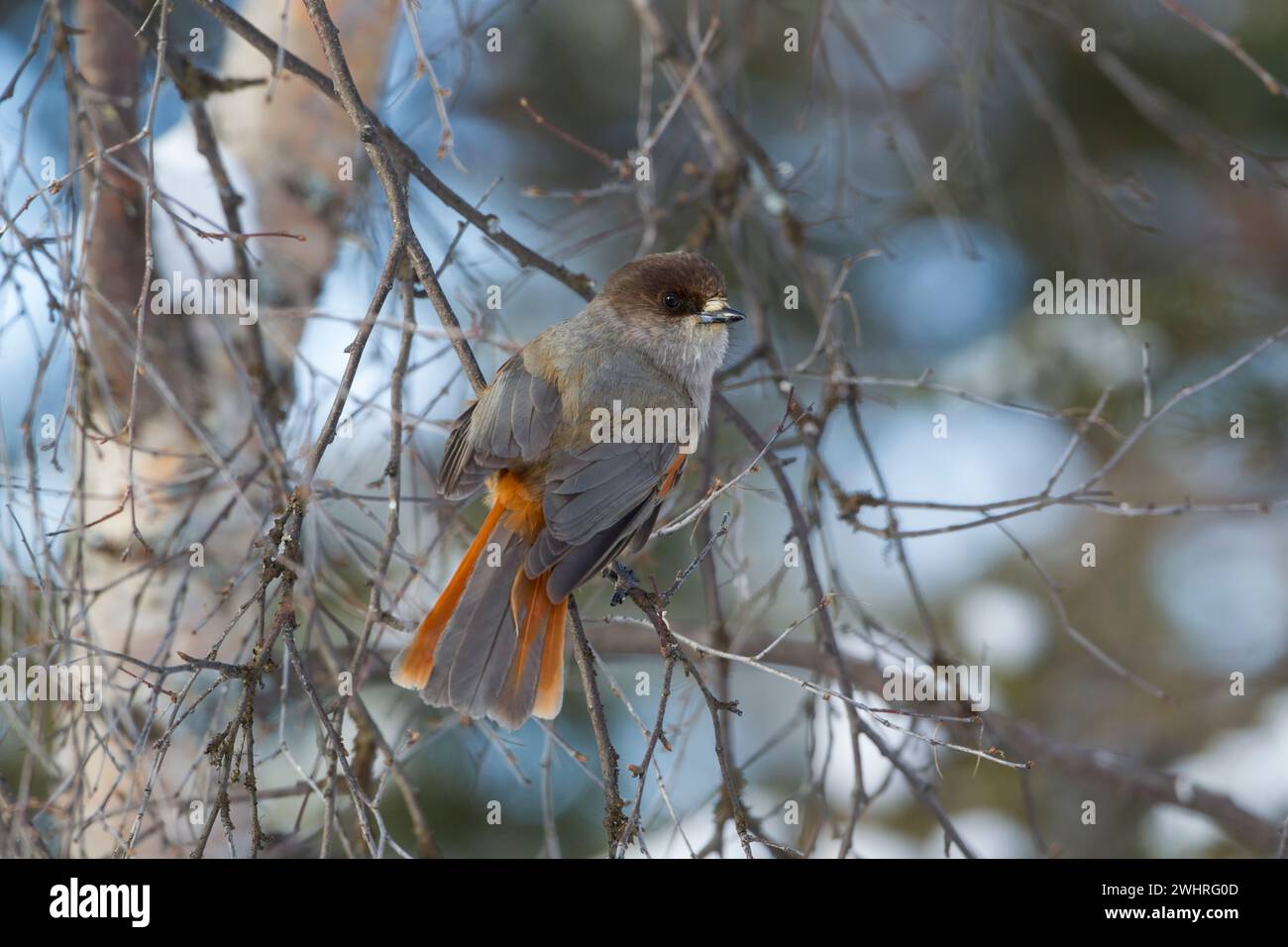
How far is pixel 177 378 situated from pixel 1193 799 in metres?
3.95

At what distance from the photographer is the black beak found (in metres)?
3.52

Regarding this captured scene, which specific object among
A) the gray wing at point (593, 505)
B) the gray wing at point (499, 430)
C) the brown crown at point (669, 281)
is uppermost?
the brown crown at point (669, 281)

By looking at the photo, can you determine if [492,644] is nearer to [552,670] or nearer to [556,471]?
[552,670]

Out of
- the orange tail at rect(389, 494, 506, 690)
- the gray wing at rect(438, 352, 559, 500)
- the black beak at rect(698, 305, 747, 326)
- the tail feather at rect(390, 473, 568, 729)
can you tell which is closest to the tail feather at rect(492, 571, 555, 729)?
the tail feather at rect(390, 473, 568, 729)

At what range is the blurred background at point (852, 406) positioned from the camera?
3.28 meters

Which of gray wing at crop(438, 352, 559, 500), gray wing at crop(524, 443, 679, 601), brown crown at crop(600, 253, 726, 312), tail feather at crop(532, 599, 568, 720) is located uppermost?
brown crown at crop(600, 253, 726, 312)

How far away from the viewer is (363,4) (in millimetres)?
4617

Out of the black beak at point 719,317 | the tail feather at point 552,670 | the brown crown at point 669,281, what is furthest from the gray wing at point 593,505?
the brown crown at point 669,281

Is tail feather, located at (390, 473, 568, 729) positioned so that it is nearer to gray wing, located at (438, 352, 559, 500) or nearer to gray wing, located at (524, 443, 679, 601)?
gray wing, located at (524, 443, 679, 601)

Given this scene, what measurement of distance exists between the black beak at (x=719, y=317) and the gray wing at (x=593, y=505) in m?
0.49

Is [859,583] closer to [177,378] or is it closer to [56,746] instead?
[177,378]

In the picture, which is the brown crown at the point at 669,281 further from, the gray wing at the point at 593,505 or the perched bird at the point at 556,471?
the gray wing at the point at 593,505

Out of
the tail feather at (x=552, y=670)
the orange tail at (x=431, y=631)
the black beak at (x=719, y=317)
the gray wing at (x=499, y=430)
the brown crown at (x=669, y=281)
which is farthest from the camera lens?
the brown crown at (x=669, y=281)
